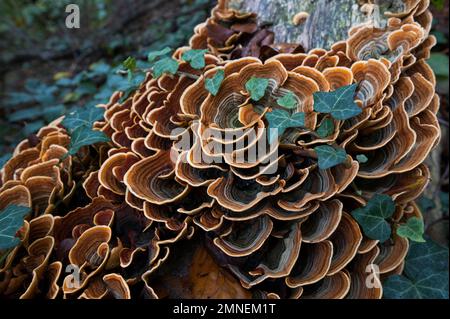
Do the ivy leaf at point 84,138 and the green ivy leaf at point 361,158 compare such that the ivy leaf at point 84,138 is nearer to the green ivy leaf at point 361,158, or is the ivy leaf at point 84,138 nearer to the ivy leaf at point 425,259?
the green ivy leaf at point 361,158

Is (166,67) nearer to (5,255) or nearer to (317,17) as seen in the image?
(317,17)

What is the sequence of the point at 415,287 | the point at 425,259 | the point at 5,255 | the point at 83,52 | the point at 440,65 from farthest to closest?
the point at 83,52
the point at 440,65
the point at 425,259
the point at 415,287
the point at 5,255

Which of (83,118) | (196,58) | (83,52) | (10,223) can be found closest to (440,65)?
(196,58)

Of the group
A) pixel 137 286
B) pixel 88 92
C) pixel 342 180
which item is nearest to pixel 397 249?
pixel 342 180

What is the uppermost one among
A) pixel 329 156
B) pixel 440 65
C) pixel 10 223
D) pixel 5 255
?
pixel 329 156

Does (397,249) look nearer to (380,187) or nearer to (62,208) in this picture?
(380,187)

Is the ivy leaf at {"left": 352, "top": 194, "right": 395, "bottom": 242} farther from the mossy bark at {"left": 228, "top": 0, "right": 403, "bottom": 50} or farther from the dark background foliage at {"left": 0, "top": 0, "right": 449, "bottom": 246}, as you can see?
the dark background foliage at {"left": 0, "top": 0, "right": 449, "bottom": 246}
